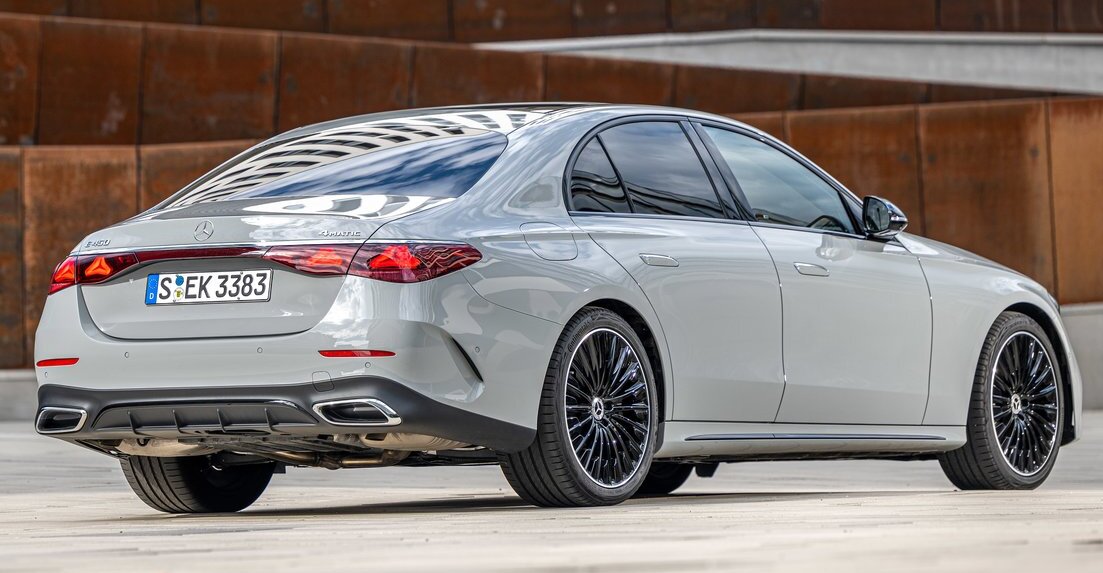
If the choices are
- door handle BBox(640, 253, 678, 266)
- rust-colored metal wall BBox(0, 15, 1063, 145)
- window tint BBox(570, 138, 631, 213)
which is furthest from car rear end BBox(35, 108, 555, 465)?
rust-colored metal wall BBox(0, 15, 1063, 145)

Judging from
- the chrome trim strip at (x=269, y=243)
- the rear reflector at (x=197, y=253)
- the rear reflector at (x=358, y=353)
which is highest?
the chrome trim strip at (x=269, y=243)

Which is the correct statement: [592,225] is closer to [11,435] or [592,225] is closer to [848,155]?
[11,435]

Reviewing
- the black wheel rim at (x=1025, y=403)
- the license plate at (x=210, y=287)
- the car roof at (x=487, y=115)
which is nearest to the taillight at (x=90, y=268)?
the license plate at (x=210, y=287)

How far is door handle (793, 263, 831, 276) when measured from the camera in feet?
26.1

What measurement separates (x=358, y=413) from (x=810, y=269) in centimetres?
242

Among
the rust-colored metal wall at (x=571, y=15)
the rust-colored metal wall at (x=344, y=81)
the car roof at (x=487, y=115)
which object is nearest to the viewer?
the car roof at (x=487, y=115)

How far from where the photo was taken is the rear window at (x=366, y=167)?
22.7 ft

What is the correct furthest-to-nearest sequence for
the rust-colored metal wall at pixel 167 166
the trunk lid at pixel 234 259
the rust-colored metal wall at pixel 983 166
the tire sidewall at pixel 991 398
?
the rust-colored metal wall at pixel 983 166, the rust-colored metal wall at pixel 167 166, the tire sidewall at pixel 991 398, the trunk lid at pixel 234 259

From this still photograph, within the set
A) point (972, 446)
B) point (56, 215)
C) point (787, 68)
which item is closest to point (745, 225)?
point (972, 446)

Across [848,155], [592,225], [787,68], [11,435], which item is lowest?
[11,435]

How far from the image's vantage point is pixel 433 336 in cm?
639

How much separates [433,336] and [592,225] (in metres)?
1.00

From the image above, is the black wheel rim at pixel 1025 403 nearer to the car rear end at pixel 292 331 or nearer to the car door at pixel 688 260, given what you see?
the car door at pixel 688 260

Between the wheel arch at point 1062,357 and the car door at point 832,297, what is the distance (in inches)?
34.7
